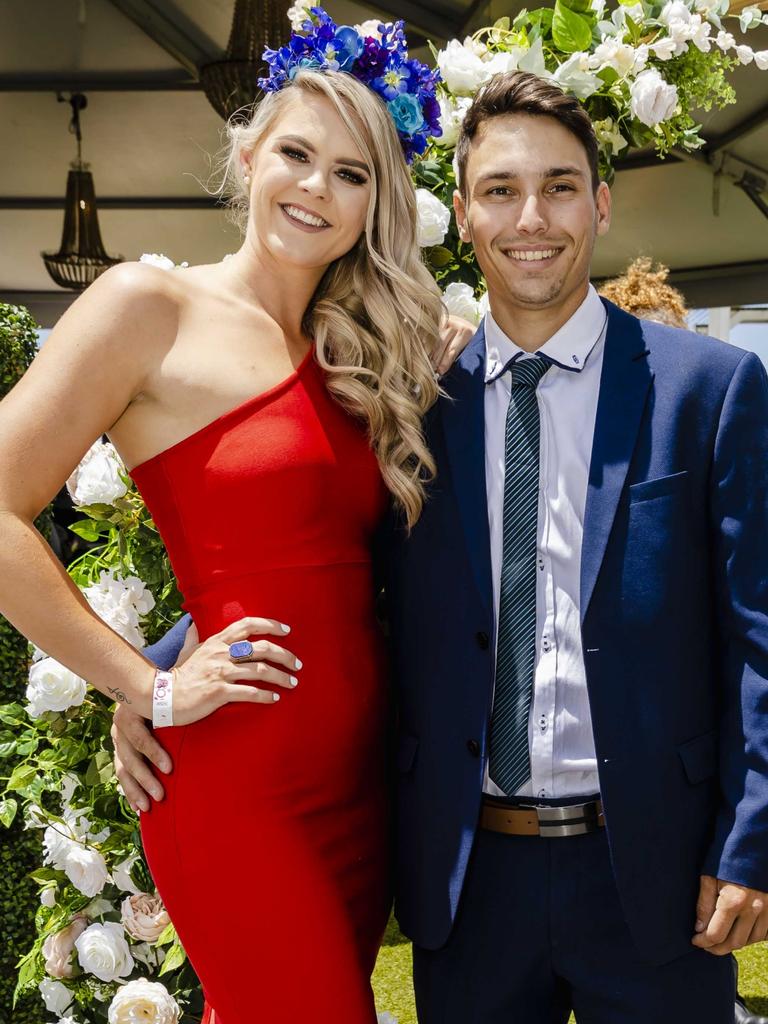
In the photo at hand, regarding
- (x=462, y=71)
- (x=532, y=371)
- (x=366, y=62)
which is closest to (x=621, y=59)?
(x=462, y=71)

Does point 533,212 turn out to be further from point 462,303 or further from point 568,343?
point 462,303

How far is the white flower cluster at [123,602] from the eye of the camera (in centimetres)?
238

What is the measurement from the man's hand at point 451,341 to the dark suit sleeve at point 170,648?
687mm

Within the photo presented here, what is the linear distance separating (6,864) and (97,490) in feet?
4.06

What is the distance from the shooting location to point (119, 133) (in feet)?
23.4

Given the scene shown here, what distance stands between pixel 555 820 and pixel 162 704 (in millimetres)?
678

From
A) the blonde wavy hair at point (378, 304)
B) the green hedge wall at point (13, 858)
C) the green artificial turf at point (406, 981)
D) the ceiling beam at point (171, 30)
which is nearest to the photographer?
the blonde wavy hair at point (378, 304)

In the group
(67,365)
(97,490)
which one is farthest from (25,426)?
(97,490)

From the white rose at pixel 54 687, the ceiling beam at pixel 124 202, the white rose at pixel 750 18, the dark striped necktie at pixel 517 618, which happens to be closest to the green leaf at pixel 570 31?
the white rose at pixel 750 18

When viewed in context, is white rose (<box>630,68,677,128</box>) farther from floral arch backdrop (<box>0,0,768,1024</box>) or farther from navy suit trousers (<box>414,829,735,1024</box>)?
navy suit trousers (<box>414,829,735,1024</box>)

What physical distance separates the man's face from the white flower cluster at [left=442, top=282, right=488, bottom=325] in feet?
1.28

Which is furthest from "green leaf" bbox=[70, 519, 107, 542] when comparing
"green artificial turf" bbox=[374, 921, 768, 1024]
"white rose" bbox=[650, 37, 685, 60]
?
"green artificial turf" bbox=[374, 921, 768, 1024]

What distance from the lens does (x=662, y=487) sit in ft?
5.98

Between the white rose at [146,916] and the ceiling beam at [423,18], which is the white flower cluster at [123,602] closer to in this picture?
the white rose at [146,916]
